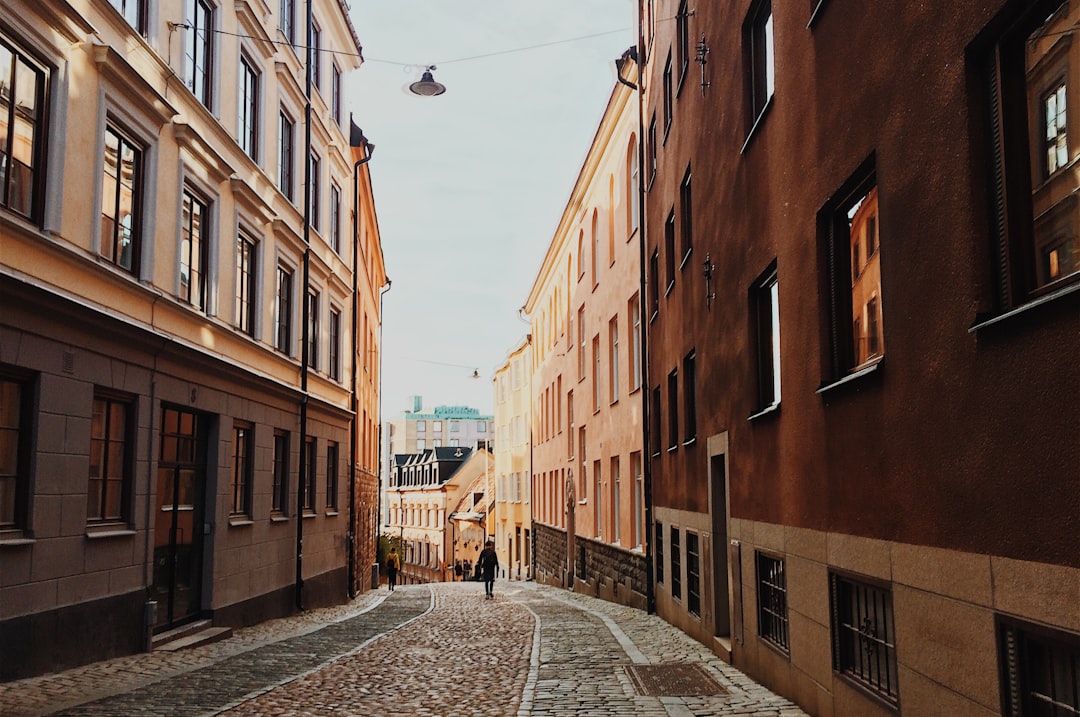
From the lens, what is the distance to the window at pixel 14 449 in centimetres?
988

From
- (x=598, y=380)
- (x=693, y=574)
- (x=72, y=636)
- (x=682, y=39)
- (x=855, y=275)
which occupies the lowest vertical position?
(x=72, y=636)

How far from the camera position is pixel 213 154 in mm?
15523

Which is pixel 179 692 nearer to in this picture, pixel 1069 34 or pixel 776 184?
pixel 776 184

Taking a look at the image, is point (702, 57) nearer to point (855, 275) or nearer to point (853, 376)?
point (855, 275)

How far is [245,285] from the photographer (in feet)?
59.4

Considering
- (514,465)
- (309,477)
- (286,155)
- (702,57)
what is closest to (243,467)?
(309,477)

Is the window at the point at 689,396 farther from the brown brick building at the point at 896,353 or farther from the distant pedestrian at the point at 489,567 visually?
the distant pedestrian at the point at 489,567

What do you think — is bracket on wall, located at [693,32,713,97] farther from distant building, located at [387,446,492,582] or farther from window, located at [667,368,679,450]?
distant building, located at [387,446,492,582]

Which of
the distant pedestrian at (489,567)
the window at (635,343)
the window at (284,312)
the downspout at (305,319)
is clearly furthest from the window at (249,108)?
the distant pedestrian at (489,567)

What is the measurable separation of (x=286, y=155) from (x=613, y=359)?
1023 cm

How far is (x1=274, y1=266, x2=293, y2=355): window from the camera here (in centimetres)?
2020

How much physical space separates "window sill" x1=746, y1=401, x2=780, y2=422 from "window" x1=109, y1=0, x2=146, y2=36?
8.57 meters

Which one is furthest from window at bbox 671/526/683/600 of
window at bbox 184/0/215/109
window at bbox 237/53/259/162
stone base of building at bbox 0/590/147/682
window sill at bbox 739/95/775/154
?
window at bbox 184/0/215/109

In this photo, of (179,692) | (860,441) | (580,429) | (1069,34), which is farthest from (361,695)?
(580,429)
